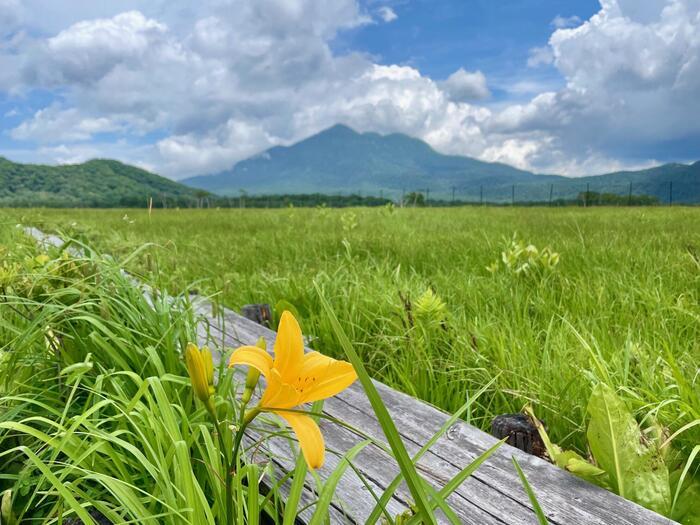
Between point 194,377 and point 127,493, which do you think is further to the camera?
point 127,493

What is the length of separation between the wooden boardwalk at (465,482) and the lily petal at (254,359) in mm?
556

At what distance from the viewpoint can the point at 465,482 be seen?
1.32 m

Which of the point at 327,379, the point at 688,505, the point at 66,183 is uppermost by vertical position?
the point at 66,183

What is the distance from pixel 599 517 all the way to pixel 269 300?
3.04m

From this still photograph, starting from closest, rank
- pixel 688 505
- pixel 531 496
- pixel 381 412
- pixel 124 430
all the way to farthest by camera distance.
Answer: pixel 381 412 → pixel 531 496 → pixel 124 430 → pixel 688 505

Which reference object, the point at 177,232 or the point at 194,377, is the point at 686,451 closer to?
the point at 194,377

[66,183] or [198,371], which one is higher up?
[66,183]

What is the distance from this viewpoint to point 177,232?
9.74m

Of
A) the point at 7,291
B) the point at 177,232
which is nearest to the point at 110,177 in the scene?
the point at 177,232

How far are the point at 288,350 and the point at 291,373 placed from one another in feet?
0.11

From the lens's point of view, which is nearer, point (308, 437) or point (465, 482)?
point (308, 437)

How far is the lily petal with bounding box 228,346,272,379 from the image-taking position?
62 cm

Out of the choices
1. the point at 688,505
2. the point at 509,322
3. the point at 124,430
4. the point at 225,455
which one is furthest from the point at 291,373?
the point at 509,322

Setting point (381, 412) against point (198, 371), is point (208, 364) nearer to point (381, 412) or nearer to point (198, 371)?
point (198, 371)
